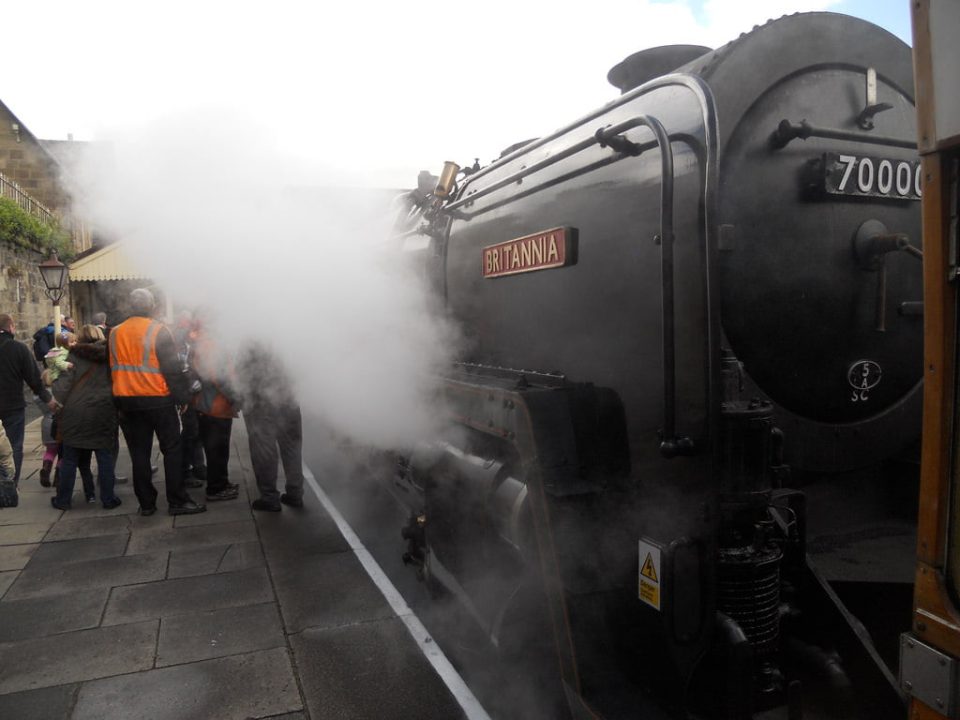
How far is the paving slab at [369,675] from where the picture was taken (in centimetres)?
277

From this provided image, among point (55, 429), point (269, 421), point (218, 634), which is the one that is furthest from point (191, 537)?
point (55, 429)

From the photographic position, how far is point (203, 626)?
3486 millimetres

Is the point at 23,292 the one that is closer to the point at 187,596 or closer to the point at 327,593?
the point at 187,596

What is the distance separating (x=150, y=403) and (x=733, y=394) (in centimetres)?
449

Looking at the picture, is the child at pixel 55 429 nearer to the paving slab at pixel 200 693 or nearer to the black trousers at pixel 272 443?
the black trousers at pixel 272 443

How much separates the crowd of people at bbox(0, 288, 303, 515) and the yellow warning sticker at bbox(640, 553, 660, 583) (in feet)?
12.2

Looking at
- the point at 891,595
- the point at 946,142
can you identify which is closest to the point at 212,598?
the point at 891,595

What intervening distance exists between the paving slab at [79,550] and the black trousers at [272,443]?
3.37 ft

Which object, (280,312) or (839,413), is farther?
(280,312)

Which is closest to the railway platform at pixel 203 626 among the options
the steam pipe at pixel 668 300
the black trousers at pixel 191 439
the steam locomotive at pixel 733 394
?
the steam locomotive at pixel 733 394

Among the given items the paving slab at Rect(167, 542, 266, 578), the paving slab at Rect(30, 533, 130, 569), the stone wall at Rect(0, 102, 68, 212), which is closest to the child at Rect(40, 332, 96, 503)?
the paving slab at Rect(30, 533, 130, 569)

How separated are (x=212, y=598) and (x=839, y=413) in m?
3.33

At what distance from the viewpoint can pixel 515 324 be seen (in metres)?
3.07

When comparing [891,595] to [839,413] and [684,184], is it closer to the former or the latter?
[839,413]
